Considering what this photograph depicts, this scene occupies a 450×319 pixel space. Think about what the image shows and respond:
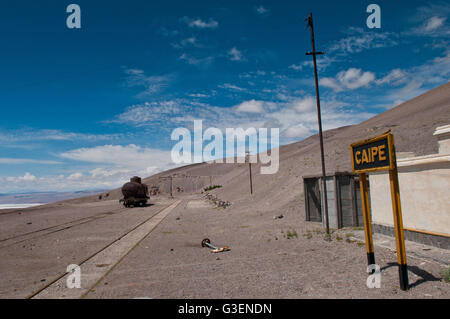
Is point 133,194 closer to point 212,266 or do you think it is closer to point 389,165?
point 212,266

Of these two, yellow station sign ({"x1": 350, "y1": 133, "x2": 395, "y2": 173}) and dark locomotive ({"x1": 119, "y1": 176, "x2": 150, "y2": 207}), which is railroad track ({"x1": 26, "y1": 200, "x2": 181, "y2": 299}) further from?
dark locomotive ({"x1": 119, "y1": 176, "x2": 150, "y2": 207})

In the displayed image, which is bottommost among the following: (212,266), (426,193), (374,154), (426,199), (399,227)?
(212,266)

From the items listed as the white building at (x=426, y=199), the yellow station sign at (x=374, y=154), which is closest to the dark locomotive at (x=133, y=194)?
the white building at (x=426, y=199)

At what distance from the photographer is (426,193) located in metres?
10.1

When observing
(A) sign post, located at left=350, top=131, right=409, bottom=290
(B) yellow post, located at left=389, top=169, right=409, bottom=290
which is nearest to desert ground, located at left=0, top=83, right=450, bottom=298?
(B) yellow post, located at left=389, top=169, right=409, bottom=290

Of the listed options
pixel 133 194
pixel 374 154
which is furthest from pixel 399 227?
pixel 133 194

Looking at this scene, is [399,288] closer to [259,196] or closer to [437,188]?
[437,188]

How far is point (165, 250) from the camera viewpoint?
42.5ft

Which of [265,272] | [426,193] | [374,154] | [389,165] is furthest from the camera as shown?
[426,193]

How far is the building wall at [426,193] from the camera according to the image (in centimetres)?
937

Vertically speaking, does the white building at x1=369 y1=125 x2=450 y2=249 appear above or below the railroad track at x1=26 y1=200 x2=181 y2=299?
above

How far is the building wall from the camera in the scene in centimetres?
937
